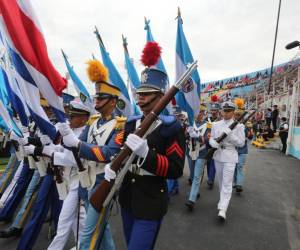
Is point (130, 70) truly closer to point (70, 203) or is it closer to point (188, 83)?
point (188, 83)

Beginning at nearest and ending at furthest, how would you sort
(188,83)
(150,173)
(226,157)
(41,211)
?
(150,173), (41,211), (226,157), (188,83)

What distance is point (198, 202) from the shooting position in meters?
5.29

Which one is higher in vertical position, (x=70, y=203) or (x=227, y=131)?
(x=227, y=131)

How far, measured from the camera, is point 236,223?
4.27m

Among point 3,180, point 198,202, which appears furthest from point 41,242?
point 198,202

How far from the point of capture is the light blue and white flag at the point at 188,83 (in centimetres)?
523

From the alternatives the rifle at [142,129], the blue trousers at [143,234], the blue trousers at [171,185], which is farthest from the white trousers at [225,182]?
the rifle at [142,129]

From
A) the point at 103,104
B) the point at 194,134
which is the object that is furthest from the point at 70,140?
the point at 194,134

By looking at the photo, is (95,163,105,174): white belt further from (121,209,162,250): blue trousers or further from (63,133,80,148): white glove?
(121,209,162,250): blue trousers

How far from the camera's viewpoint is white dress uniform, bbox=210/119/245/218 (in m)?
4.45

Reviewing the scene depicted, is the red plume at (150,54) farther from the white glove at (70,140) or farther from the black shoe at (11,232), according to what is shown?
the black shoe at (11,232)

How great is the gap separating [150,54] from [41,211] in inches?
96.1

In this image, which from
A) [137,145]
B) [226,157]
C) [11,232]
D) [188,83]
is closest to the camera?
[137,145]

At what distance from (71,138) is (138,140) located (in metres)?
0.94
